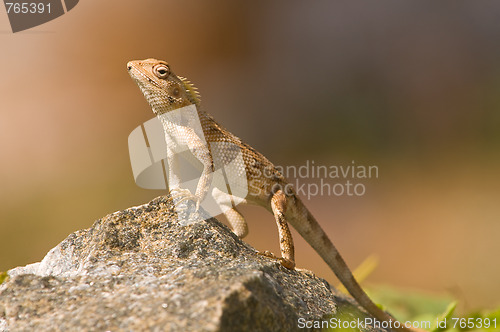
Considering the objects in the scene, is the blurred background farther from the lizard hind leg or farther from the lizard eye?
the lizard eye

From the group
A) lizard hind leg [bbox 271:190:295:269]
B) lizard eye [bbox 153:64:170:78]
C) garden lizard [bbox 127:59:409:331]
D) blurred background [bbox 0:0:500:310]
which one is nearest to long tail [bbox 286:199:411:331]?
garden lizard [bbox 127:59:409:331]

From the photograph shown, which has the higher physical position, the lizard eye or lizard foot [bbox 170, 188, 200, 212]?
the lizard eye

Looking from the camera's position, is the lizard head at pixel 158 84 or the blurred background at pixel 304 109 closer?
the lizard head at pixel 158 84

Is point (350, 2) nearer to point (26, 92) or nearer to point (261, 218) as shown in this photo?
point (261, 218)

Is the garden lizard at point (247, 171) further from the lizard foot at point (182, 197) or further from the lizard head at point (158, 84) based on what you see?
the lizard foot at point (182, 197)

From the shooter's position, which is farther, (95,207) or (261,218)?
(261,218)

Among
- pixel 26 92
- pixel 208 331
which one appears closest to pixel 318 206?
pixel 26 92

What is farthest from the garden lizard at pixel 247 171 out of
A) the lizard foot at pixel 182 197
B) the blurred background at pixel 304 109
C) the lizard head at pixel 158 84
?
the blurred background at pixel 304 109
